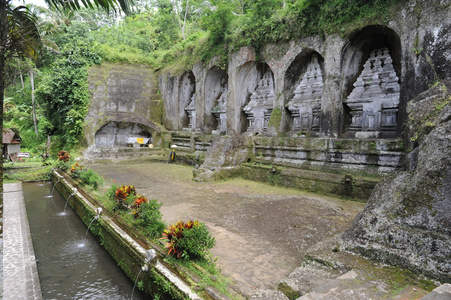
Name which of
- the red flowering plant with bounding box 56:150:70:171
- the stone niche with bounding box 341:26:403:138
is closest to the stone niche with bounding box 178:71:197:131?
the red flowering plant with bounding box 56:150:70:171

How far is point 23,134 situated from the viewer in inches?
850

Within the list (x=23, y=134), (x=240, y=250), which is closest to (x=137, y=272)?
(x=240, y=250)

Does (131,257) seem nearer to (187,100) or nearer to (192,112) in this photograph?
(192,112)

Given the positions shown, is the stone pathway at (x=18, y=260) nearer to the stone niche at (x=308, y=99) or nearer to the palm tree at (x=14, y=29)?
the palm tree at (x=14, y=29)

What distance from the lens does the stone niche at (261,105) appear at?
12406mm

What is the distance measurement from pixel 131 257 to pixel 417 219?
368 cm

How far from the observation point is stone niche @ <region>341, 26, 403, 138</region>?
8.47m

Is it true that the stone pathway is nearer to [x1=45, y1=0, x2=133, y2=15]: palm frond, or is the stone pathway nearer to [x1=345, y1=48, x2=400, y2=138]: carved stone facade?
[x1=45, y1=0, x2=133, y2=15]: palm frond

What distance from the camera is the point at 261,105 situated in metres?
12.5

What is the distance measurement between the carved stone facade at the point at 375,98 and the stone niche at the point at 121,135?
11.7 metres

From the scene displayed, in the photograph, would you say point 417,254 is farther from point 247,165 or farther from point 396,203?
point 247,165

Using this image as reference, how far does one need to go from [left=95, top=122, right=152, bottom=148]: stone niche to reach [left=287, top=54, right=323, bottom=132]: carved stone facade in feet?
30.9

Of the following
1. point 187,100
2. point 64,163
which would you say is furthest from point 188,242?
point 187,100

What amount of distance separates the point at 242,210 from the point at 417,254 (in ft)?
11.5
